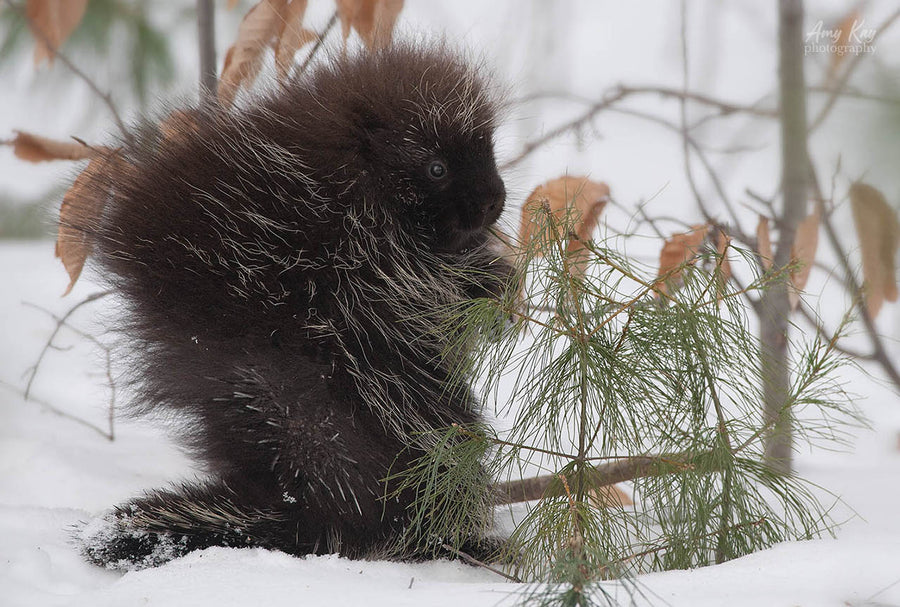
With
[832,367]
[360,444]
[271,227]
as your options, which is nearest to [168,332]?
[271,227]

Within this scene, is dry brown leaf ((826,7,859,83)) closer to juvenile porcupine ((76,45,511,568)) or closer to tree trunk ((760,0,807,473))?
tree trunk ((760,0,807,473))

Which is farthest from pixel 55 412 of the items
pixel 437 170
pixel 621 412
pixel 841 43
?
pixel 841 43

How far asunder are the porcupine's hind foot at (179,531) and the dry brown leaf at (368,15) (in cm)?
86

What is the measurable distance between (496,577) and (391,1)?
107 cm

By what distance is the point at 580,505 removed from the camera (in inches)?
45.3

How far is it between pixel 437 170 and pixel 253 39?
1.95 ft

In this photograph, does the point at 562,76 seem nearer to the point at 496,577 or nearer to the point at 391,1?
the point at 391,1

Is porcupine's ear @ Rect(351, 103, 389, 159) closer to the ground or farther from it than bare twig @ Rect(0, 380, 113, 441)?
farther from it

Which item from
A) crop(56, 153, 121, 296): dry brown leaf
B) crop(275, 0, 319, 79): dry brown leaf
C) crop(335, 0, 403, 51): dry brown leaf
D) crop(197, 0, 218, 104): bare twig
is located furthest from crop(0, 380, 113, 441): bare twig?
crop(335, 0, 403, 51): dry brown leaf

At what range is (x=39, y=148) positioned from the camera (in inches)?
64.7

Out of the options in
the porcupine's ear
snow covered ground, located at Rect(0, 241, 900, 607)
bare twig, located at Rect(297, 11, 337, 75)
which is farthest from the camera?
bare twig, located at Rect(297, 11, 337, 75)

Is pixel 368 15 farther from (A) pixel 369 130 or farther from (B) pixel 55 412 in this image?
(B) pixel 55 412

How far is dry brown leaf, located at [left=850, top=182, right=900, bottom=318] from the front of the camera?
1569mm

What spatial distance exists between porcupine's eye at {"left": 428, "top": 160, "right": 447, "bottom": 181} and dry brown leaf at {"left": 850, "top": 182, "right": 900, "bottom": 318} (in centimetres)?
81
